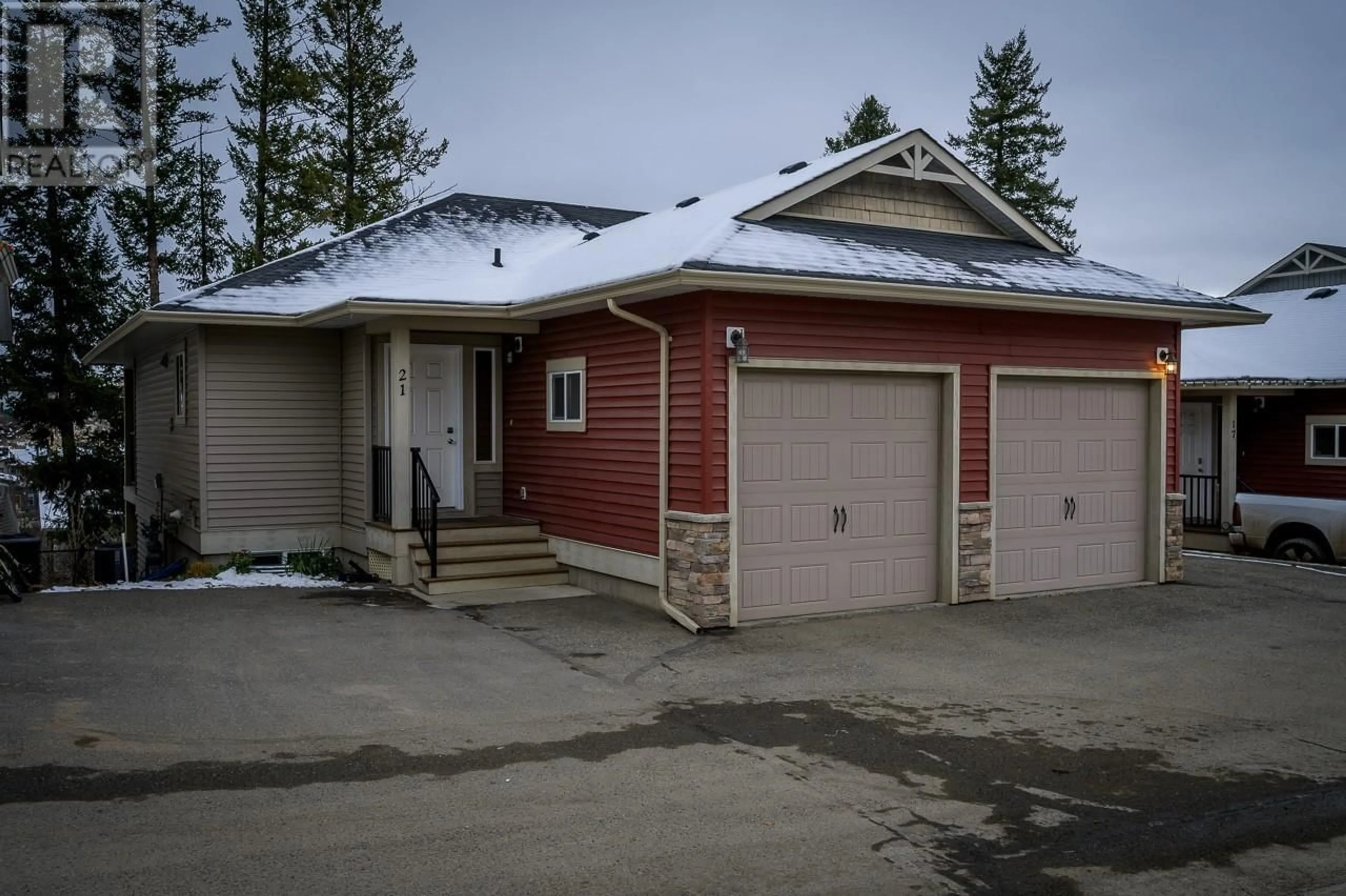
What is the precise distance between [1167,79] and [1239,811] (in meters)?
18.3

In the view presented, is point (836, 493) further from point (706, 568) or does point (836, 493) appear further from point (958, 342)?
point (958, 342)

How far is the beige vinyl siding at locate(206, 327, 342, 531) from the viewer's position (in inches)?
521

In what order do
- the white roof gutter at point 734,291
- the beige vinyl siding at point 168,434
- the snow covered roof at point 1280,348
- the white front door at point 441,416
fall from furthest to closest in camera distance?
the snow covered roof at point 1280,348 < the beige vinyl siding at point 168,434 < the white front door at point 441,416 < the white roof gutter at point 734,291

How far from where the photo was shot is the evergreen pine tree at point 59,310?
2439 centimetres

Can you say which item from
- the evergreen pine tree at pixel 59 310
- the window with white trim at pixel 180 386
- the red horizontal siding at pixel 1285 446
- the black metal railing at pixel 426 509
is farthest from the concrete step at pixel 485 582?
the evergreen pine tree at pixel 59 310

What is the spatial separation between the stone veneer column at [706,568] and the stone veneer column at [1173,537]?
5728 millimetres

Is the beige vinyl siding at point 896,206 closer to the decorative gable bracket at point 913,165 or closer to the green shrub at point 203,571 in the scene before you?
→ the decorative gable bracket at point 913,165

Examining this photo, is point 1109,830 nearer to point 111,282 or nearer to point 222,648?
point 222,648

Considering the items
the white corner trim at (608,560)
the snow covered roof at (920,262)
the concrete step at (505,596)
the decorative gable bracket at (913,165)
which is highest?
the decorative gable bracket at (913,165)

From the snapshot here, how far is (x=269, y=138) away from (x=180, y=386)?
15.3 meters

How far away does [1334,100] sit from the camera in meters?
19.1

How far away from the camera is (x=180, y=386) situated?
14.9 m

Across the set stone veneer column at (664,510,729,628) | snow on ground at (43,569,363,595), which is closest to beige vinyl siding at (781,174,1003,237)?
stone veneer column at (664,510,729,628)

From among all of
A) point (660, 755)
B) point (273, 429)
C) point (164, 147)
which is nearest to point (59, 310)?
point (164, 147)
